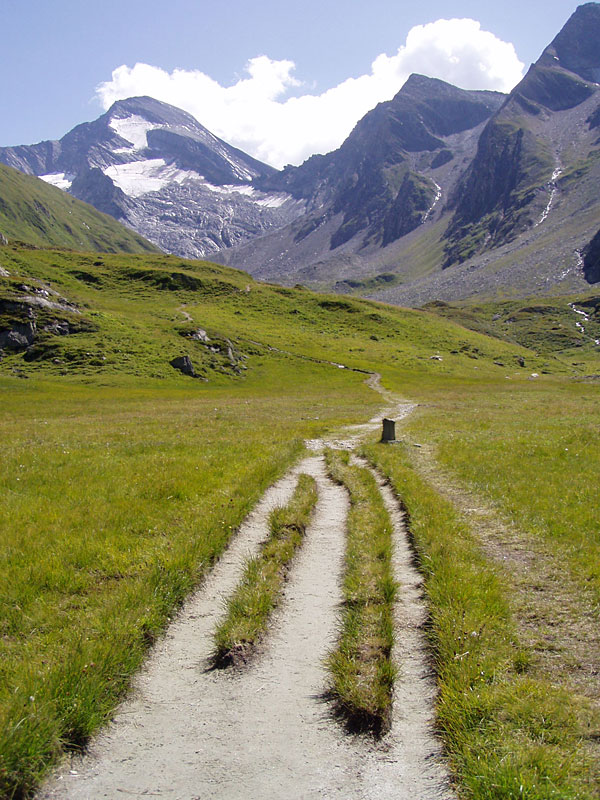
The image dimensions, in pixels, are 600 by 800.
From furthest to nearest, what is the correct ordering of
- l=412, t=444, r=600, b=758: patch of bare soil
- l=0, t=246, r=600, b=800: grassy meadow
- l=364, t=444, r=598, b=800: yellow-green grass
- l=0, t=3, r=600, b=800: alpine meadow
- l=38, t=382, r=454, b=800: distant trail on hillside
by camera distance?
l=412, t=444, r=600, b=758: patch of bare soil
l=0, t=246, r=600, b=800: grassy meadow
l=0, t=3, r=600, b=800: alpine meadow
l=38, t=382, r=454, b=800: distant trail on hillside
l=364, t=444, r=598, b=800: yellow-green grass

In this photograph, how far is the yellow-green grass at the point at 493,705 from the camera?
15.0 feet

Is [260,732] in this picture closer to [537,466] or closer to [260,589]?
[260,589]

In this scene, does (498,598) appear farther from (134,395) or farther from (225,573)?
(134,395)

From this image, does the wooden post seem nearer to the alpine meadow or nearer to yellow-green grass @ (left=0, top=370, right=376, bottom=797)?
the alpine meadow

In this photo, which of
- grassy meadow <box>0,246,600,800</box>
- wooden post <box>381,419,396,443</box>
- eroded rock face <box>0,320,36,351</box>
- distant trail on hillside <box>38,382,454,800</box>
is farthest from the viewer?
eroded rock face <box>0,320,36,351</box>

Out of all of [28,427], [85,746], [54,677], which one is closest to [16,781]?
[85,746]

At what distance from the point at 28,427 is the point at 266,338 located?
72.5m

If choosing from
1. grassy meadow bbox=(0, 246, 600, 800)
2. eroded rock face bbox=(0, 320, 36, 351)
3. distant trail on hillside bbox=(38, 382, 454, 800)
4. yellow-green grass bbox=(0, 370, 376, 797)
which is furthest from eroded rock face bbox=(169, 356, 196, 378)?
distant trail on hillside bbox=(38, 382, 454, 800)

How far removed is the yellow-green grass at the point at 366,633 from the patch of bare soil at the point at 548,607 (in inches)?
83.4

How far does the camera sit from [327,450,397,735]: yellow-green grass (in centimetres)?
580

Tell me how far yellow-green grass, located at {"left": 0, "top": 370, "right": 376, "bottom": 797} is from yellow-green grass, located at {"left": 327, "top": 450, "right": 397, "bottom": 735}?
2831mm

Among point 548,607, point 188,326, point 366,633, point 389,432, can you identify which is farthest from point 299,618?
point 188,326

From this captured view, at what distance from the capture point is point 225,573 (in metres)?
10.0

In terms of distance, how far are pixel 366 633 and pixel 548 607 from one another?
3.54m
